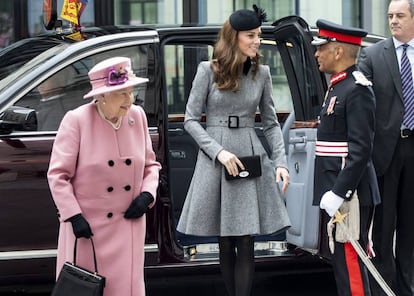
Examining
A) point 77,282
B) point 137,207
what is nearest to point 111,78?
point 137,207

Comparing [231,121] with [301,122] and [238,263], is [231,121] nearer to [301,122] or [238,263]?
[301,122]

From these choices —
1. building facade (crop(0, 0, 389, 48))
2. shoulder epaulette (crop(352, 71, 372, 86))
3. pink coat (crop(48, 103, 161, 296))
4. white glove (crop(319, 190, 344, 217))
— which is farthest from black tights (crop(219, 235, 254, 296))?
building facade (crop(0, 0, 389, 48))

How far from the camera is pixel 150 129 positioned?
5.29m

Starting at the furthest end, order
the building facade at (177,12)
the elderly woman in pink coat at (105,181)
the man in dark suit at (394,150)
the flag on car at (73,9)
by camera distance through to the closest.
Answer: the building facade at (177,12) < the flag on car at (73,9) < the man in dark suit at (394,150) < the elderly woman in pink coat at (105,181)

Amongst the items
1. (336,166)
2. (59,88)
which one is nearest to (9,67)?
(59,88)

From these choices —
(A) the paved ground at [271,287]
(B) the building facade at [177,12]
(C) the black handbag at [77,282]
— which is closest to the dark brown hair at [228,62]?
(C) the black handbag at [77,282]

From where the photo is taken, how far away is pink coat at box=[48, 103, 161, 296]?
3914 mm

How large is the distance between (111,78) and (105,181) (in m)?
0.46

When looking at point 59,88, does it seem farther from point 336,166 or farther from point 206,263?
point 336,166

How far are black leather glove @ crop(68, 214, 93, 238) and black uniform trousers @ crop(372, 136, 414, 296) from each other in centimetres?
193

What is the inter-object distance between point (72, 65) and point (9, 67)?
53 cm

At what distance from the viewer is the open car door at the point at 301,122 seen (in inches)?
195

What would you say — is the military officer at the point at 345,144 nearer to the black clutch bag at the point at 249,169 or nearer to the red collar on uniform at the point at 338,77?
the red collar on uniform at the point at 338,77

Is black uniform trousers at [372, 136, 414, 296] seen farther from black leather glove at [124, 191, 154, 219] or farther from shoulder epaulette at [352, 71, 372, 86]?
black leather glove at [124, 191, 154, 219]
